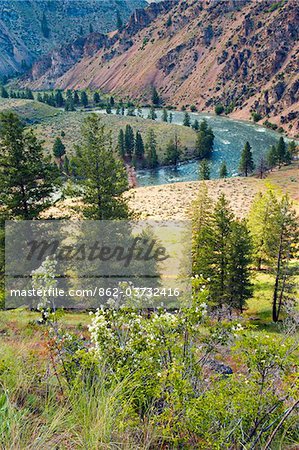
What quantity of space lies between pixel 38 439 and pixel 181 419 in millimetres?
1829

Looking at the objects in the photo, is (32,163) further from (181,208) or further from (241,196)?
(241,196)

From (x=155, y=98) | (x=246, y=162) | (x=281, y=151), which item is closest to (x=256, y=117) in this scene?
(x=281, y=151)

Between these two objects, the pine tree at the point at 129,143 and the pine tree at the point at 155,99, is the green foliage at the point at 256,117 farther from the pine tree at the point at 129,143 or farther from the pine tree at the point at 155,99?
the pine tree at the point at 155,99

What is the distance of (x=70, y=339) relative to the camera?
6336mm

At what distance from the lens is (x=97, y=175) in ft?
76.3

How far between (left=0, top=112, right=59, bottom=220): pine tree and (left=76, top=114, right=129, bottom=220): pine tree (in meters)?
2.03

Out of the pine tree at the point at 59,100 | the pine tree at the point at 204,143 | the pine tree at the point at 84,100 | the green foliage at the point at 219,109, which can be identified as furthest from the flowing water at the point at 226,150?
the pine tree at the point at 59,100

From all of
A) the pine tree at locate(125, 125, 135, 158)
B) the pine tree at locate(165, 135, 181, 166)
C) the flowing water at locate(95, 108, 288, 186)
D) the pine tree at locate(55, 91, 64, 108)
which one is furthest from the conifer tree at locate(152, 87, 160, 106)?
the pine tree at locate(165, 135, 181, 166)

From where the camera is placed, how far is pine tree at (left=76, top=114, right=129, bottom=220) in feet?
75.9

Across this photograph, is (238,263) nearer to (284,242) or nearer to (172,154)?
(284,242)

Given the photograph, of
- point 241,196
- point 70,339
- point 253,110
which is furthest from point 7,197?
point 253,110

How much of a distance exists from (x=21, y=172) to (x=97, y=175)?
15.0ft

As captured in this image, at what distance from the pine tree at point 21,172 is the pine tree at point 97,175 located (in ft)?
6.65

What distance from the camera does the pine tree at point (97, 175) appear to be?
910 inches
